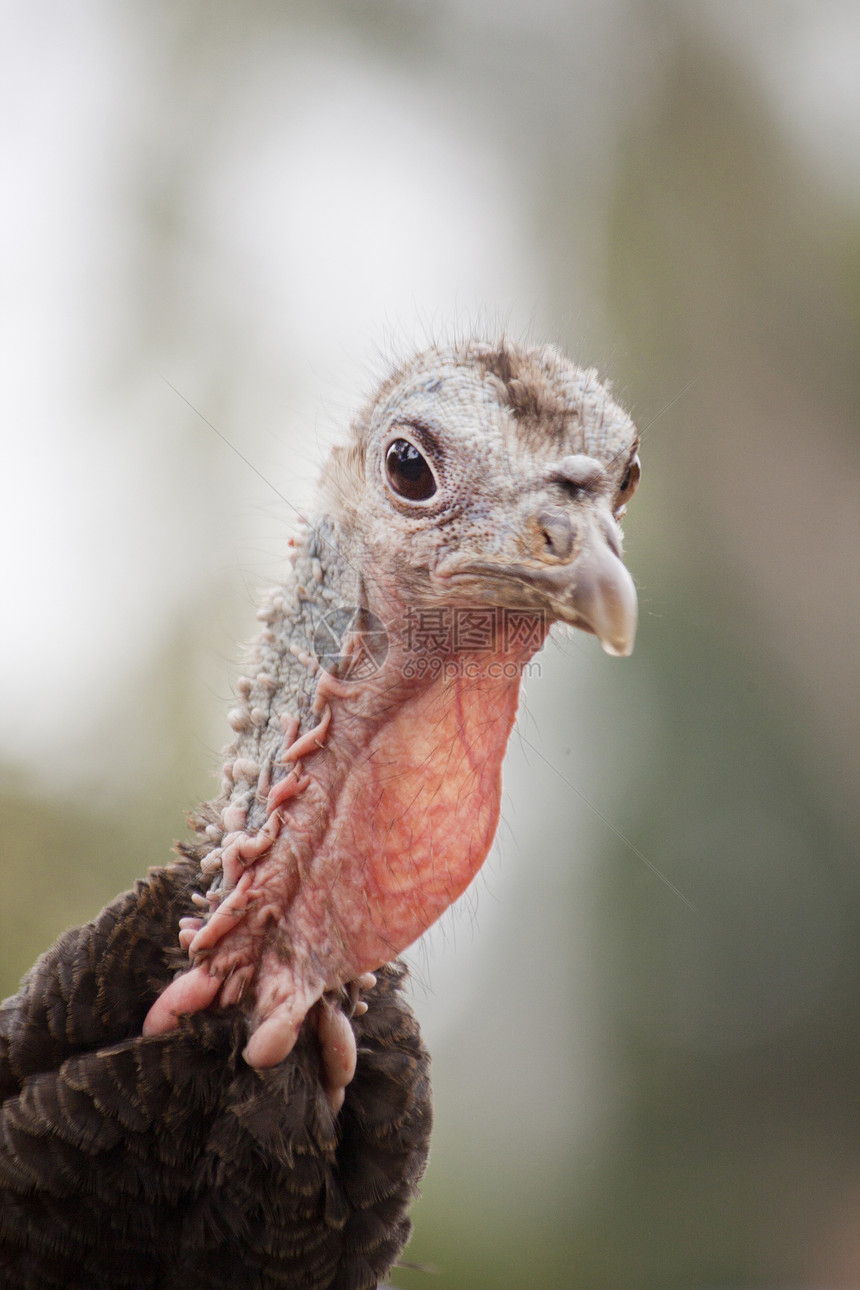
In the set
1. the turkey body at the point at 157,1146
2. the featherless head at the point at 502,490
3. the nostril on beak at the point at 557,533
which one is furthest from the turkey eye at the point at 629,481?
the turkey body at the point at 157,1146

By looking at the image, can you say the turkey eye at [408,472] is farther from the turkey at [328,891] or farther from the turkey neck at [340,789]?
the turkey neck at [340,789]

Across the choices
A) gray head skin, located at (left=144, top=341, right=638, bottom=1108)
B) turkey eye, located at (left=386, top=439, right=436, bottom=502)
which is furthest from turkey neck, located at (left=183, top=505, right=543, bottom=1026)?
turkey eye, located at (left=386, top=439, right=436, bottom=502)

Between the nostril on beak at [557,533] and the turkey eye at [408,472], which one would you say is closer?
the nostril on beak at [557,533]

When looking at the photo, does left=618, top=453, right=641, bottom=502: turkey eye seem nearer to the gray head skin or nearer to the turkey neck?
the gray head skin

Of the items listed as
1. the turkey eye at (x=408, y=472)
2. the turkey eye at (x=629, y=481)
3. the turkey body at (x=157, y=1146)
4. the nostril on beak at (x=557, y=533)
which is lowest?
the turkey body at (x=157, y=1146)

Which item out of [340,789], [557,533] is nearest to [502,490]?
[557,533]

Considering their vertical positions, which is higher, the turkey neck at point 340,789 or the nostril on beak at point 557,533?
the nostril on beak at point 557,533

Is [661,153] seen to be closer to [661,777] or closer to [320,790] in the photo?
[661,777]

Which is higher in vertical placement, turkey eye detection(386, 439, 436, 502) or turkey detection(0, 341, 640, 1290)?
turkey eye detection(386, 439, 436, 502)
